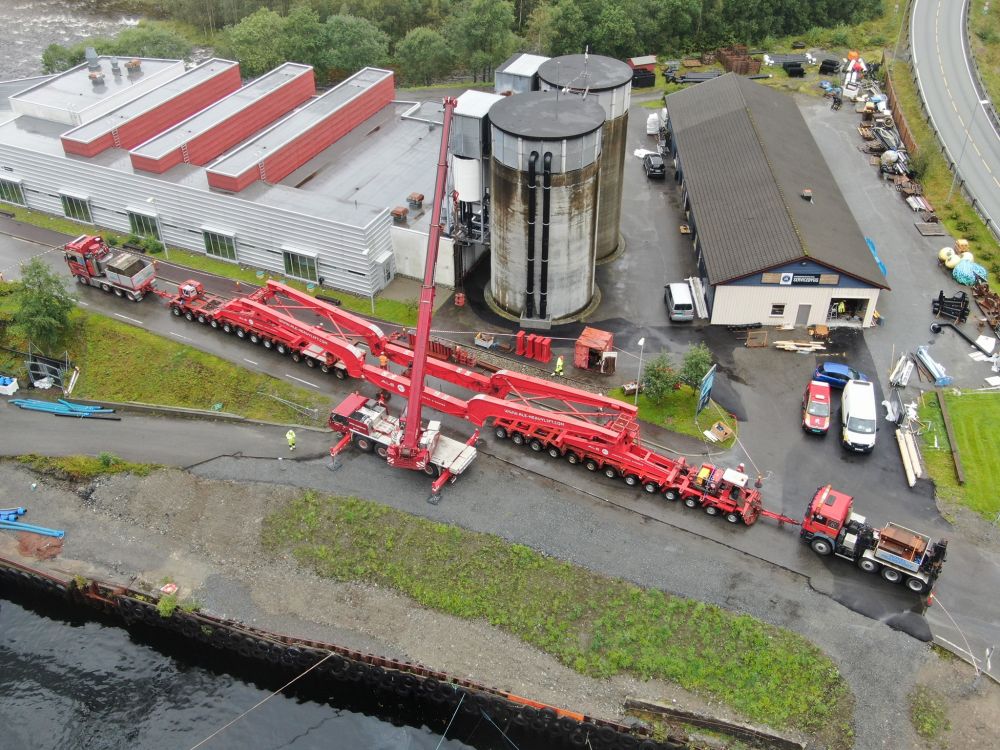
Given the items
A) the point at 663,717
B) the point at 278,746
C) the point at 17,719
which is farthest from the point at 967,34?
the point at 17,719

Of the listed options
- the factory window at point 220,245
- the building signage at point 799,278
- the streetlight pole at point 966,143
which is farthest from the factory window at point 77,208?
the streetlight pole at point 966,143

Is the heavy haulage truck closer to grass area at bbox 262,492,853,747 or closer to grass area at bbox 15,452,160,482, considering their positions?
grass area at bbox 262,492,853,747

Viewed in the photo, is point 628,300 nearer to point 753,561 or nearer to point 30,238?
point 753,561

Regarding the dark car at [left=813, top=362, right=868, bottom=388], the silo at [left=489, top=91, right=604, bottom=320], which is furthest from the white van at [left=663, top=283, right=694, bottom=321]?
the dark car at [left=813, top=362, right=868, bottom=388]

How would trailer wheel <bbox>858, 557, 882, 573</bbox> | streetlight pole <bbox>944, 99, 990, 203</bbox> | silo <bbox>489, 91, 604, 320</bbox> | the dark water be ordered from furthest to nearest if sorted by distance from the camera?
streetlight pole <bbox>944, 99, 990, 203</bbox>, silo <bbox>489, 91, 604, 320</bbox>, trailer wheel <bbox>858, 557, 882, 573</bbox>, the dark water

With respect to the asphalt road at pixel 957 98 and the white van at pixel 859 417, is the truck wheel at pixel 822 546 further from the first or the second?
the asphalt road at pixel 957 98

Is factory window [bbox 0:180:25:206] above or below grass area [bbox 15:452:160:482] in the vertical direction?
above
